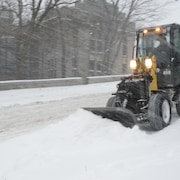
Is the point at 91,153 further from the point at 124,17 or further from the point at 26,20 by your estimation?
the point at 124,17

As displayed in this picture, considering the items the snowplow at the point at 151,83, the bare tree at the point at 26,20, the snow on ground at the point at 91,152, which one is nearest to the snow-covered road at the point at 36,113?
the snow on ground at the point at 91,152

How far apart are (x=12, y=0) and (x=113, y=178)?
1837cm

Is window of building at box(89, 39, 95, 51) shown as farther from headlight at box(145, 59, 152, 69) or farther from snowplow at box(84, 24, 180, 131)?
headlight at box(145, 59, 152, 69)

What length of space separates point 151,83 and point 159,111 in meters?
0.99

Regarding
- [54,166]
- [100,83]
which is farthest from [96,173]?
[100,83]

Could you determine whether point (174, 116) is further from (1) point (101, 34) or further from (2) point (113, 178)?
(1) point (101, 34)

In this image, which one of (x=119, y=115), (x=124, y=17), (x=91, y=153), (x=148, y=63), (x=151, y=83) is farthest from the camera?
(x=124, y=17)

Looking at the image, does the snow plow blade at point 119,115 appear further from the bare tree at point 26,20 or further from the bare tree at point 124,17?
the bare tree at point 124,17

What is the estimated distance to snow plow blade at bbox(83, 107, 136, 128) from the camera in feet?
26.5

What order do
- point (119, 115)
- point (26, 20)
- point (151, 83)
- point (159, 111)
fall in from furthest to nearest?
point (26, 20) < point (151, 83) < point (159, 111) < point (119, 115)

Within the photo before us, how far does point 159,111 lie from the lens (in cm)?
852

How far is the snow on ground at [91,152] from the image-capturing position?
228 inches

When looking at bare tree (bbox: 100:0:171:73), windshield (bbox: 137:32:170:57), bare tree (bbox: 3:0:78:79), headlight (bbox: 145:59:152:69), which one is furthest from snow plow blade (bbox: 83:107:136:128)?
bare tree (bbox: 100:0:171:73)

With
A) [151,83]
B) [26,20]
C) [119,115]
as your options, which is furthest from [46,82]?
[119,115]
